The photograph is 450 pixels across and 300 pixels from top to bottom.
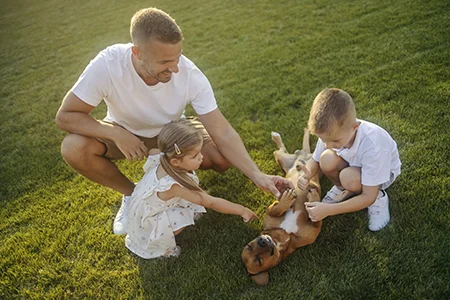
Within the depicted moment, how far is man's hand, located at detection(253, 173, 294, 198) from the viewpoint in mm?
2850

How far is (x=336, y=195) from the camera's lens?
2.94 m

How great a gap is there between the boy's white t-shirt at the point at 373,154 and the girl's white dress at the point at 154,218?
1.35 metres

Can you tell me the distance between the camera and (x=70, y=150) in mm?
2994

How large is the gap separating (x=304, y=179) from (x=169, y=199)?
1.10 metres

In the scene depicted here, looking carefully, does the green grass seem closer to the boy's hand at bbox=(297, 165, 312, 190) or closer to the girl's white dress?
the girl's white dress

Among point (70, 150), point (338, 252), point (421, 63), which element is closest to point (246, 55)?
point (421, 63)

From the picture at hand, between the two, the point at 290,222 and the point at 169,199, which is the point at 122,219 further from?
the point at 290,222

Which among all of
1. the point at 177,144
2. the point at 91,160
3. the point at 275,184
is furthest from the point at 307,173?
the point at 91,160

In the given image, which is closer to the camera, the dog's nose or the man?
the dog's nose

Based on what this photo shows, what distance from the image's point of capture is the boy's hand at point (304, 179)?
2.84 meters

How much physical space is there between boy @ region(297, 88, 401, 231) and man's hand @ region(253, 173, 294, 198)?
0.10 m

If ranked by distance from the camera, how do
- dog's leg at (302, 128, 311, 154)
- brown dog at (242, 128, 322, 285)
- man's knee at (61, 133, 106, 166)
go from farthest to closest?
dog's leg at (302, 128, 311, 154) → man's knee at (61, 133, 106, 166) → brown dog at (242, 128, 322, 285)

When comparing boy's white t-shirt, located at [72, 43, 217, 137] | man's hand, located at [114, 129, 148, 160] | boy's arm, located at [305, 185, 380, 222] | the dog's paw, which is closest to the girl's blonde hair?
man's hand, located at [114, 129, 148, 160]

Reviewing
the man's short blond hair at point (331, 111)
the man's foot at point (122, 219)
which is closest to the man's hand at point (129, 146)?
the man's foot at point (122, 219)
